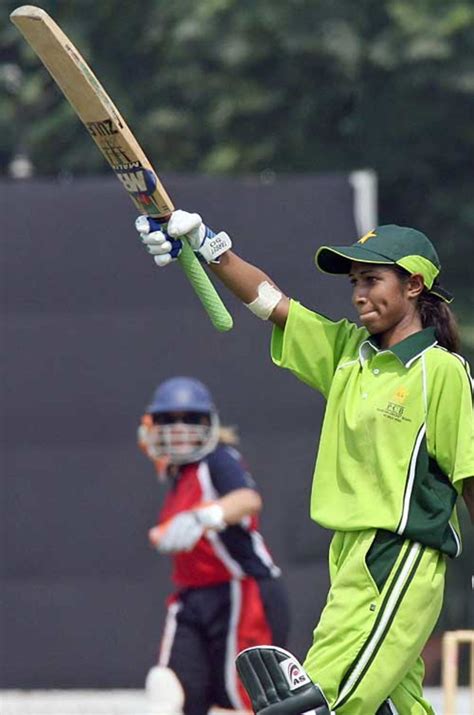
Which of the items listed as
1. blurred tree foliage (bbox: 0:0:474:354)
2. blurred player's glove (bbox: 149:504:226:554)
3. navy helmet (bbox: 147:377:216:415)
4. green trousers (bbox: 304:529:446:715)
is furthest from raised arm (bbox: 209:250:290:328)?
blurred tree foliage (bbox: 0:0:474:354)

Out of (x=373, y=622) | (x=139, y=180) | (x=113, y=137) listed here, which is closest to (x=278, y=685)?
(x=373, y=622)

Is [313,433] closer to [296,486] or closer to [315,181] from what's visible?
[296,486]

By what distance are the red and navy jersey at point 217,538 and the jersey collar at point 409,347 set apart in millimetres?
2452

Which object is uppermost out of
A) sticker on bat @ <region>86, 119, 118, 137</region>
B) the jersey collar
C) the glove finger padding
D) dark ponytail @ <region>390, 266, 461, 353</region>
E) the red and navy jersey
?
sticker on bat @ <region>86, 119, 118, 137</region>

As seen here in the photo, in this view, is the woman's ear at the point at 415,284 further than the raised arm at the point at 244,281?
No

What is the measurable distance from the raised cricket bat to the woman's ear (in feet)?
1.48

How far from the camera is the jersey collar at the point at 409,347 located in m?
4.71

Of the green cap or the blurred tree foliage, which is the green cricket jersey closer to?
the green cap

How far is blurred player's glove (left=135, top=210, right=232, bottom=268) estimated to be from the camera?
A: 476cm

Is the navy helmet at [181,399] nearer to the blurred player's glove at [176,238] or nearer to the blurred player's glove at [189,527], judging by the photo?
the blurred player's glove at [189,527]

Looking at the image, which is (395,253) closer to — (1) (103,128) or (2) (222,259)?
(2) (222,259)

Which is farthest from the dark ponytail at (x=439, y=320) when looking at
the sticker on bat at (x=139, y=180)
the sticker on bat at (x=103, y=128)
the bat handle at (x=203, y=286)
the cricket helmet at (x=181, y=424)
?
the cricket helmet at (x=181, y=424)

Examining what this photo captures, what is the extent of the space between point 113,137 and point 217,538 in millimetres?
2707

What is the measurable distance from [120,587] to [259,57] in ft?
18.6
